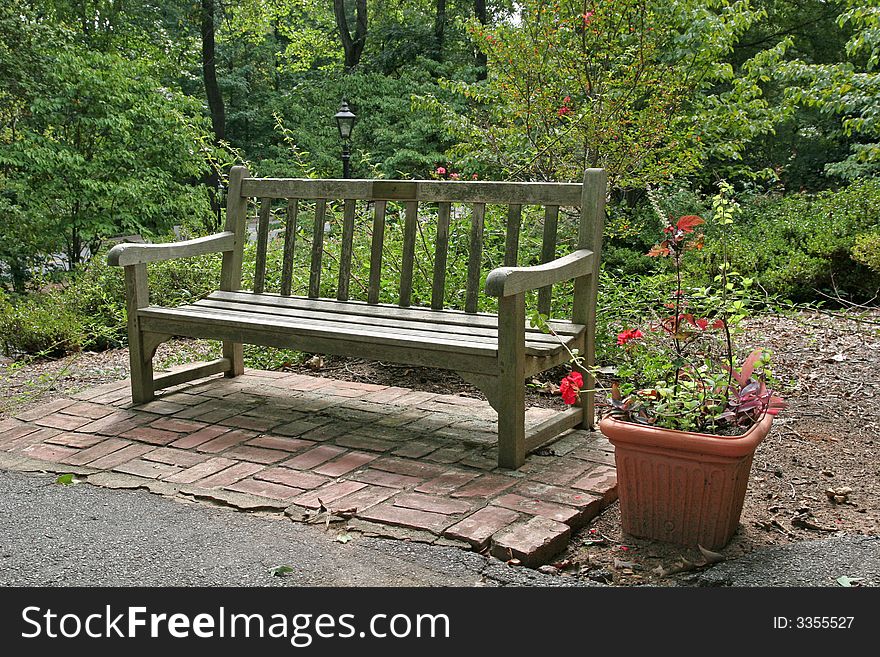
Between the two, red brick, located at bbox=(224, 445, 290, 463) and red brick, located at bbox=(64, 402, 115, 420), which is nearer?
red brick, located at bbox=(224, 445, 290, 463)

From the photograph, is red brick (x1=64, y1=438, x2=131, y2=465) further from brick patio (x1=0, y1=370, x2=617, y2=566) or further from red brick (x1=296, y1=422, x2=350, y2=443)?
red brick (x1=296, y1=422, x2=350, y2=443)

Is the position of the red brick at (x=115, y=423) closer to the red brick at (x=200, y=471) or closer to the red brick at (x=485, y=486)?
the red brick at (x=200, y=471)

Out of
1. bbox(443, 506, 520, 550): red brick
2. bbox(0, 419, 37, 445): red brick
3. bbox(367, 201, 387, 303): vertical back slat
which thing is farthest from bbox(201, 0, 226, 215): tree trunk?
bbox(443, 506, 520, 550): red brick

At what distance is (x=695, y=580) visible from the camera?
2738 millimetres

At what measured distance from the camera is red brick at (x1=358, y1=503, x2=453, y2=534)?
3.06 m

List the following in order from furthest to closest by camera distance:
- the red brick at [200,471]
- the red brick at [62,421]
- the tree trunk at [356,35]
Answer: the tree trunk at [356,35]
the red brick at [62,421]
the red brick at [200,471]

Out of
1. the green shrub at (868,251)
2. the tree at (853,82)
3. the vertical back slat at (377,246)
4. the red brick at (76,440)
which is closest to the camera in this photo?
the red brick at (76,440)

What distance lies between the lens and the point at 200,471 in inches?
144

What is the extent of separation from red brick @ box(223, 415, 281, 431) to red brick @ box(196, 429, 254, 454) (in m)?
0.07

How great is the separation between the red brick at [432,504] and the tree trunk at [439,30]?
57.4 feet

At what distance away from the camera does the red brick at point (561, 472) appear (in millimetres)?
3473

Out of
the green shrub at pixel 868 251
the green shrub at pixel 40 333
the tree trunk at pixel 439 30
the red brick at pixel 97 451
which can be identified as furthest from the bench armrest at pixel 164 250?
the tree trunk at pixel 439 30

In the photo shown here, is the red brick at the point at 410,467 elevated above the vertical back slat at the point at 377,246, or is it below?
below

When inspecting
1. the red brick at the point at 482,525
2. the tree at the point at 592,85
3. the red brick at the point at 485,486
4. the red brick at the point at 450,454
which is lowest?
the red brick at the point at 450,454
